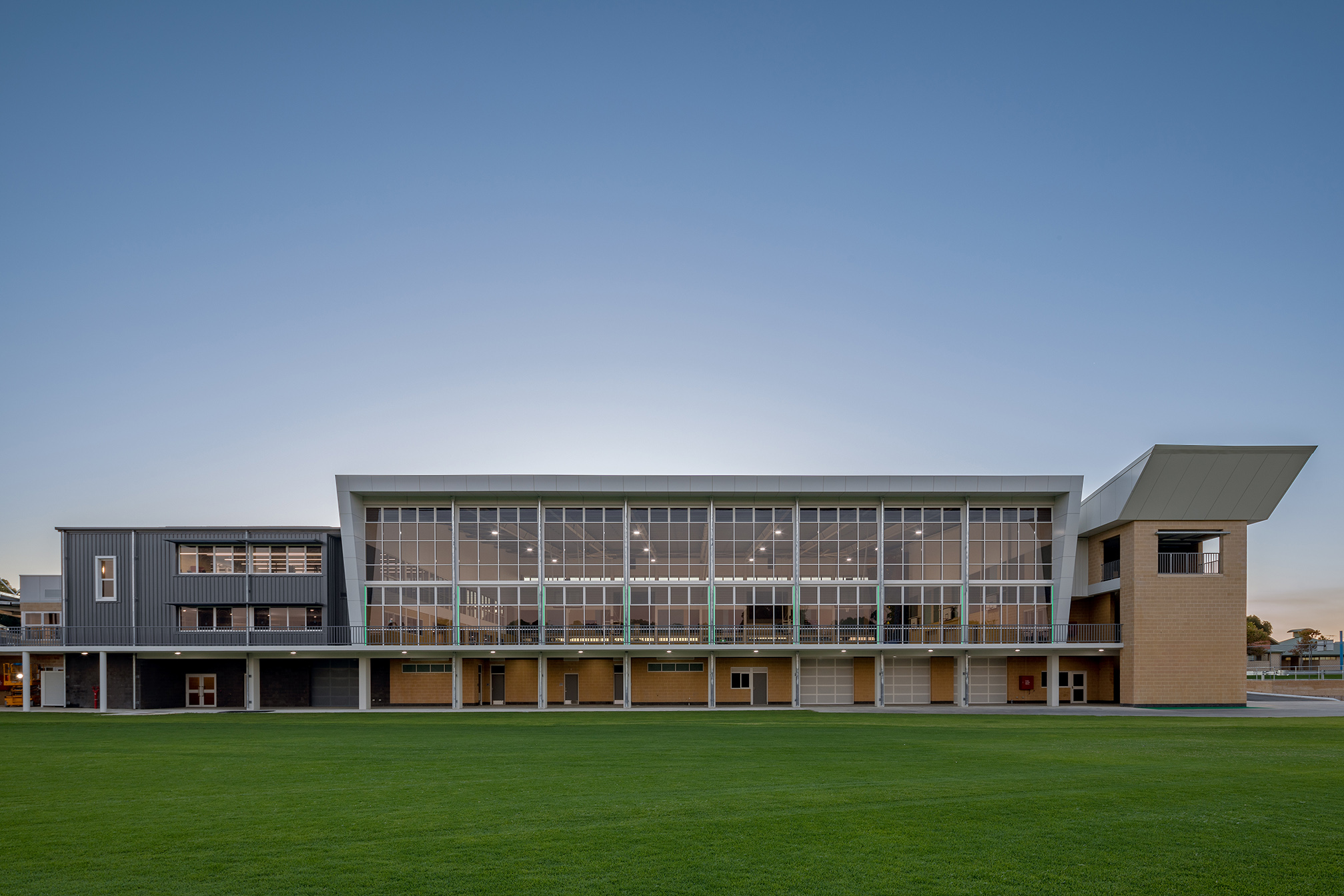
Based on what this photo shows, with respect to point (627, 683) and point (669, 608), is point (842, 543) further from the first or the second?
point (627, 683)

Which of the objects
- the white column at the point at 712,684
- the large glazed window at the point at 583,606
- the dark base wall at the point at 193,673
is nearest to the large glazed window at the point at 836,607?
the white column at the point at 712,684

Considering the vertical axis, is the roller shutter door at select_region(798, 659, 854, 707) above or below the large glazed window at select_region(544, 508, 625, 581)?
below

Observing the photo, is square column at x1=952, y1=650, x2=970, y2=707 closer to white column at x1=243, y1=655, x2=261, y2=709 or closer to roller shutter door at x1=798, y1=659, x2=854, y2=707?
roller shutter door at x1=798, y1=659, x2=854, y2=707

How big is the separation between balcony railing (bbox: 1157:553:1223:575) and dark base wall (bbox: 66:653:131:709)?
4769cm

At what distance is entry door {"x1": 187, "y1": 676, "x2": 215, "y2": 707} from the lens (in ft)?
142

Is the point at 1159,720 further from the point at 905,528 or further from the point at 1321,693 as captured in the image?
the point at 1321,693

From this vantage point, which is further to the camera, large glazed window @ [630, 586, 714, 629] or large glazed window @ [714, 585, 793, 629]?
large glazed window @ [714, 585, 793, 629]

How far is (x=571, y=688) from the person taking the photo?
4378 centimetres

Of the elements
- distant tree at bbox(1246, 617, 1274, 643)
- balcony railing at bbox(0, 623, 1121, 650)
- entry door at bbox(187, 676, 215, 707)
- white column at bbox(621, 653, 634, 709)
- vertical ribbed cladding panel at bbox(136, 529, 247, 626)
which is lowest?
distant tree at bbox(1246, 617, 1274, 643)

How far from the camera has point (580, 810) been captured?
1185cm

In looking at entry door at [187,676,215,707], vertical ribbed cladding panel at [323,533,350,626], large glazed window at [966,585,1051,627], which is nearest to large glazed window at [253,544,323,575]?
vertical ribbed cladding panel at [323,533,350,626]

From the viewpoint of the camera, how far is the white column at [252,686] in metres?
41.8

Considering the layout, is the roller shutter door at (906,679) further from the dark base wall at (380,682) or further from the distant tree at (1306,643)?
the distant tree at (1306,643)

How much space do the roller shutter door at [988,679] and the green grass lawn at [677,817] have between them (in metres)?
22.4
